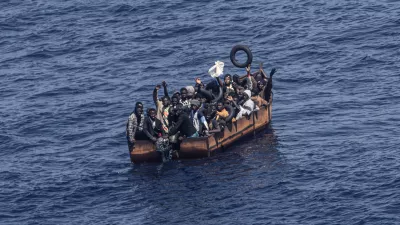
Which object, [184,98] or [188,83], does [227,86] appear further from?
[188,83]

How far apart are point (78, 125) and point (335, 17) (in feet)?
79.4

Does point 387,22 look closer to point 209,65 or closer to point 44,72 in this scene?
point 209,65

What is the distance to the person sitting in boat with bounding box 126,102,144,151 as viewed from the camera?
43125 mm

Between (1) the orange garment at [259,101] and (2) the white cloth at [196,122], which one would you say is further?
(1) the orange garment at [259,101]

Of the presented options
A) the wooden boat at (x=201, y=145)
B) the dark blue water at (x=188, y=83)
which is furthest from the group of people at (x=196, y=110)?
the dark blue water at (x=188, y=83)

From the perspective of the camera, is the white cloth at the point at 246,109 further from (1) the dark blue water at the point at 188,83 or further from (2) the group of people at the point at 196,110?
(1) the dark blue water at the point at 188,83

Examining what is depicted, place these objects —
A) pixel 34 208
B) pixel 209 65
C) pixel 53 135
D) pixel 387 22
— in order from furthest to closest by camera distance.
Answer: pixel 387 22
pixel 209 65
pixel 53 135
pixel 34 208

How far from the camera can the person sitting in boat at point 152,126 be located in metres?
43.1

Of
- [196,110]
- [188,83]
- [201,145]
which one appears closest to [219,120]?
[196,110]

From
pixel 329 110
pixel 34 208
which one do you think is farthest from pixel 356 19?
pixel 34 208

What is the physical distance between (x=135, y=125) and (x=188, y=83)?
14282 mm

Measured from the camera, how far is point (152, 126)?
43375mm

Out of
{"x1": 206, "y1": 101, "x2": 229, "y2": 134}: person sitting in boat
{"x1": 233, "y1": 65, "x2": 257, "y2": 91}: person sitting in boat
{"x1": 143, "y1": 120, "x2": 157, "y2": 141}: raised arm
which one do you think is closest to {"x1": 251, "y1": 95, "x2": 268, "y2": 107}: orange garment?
{"x1": 233, "y1": 65, "x2": 257, "y2": 91}: person sitting in boat

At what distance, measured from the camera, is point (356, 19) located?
67875 mm
